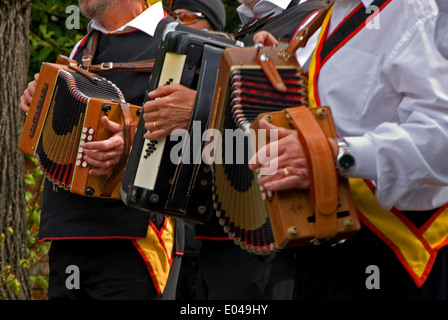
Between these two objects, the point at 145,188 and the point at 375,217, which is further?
the point at 145,188

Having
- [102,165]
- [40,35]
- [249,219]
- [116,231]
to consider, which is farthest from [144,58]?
[40,35]

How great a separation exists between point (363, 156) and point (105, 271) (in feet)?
5.73

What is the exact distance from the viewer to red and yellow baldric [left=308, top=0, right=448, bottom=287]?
2.11 m

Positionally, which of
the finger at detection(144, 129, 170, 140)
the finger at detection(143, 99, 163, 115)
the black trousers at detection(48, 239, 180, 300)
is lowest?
the black trousers at detection(48, 239, 180, 300)

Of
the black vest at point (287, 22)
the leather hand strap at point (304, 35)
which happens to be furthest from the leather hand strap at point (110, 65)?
the leather hand strap at point (304, 35)

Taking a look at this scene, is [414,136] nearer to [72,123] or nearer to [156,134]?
[156,134]

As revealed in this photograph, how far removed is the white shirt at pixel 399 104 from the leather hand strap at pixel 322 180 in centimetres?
7

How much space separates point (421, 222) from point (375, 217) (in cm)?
12

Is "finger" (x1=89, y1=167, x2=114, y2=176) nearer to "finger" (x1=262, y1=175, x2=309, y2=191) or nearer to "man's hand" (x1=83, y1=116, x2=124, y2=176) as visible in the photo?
"man's hand" (x1=83, y1=116, x2=124, y2=176)

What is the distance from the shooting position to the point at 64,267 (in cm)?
349

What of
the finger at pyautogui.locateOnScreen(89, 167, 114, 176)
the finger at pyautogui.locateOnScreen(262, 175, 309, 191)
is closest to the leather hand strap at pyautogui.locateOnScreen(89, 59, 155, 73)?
the finger at pyautogui.locateOnScreen(89, 167, 114, 176)

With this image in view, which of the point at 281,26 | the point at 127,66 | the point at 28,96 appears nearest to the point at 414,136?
the point at 281,26

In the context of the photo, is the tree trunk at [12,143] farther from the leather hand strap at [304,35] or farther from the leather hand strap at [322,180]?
the leather hand strap at [322,180]
